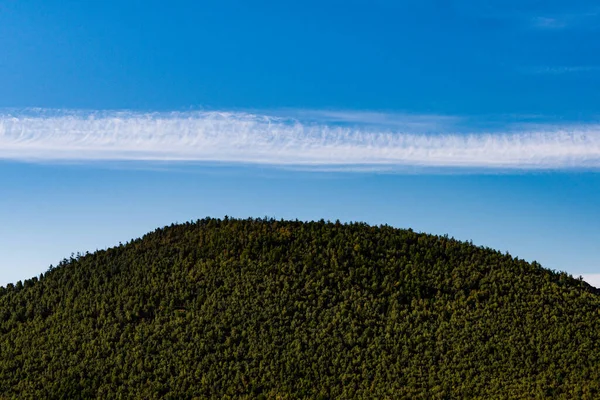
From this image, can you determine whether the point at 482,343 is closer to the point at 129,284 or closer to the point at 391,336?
the point at 391,336

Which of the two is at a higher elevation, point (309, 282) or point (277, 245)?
point (277, 245)

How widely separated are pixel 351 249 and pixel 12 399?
2581 centimetres

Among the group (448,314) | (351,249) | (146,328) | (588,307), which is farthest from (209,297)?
(588,307)

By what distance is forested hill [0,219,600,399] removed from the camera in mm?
40344

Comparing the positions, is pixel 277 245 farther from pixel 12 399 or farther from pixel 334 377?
pixel 12 399

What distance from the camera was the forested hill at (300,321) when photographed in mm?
40344

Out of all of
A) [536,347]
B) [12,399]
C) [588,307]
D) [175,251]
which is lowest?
[12,399]

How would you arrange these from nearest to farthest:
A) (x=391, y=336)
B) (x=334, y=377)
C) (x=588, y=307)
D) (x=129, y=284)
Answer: (x=334, y=377), (x=391, y=336), (x=588, y=307), (x=129, y=284)

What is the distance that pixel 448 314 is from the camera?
46625 millimetres

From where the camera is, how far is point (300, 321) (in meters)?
45.8

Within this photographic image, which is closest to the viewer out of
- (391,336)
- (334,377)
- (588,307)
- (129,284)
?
(334,377)

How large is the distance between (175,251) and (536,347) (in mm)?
28542

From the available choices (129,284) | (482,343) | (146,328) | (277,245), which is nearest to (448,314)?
(482,343)

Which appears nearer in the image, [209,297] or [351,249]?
[209,297]
